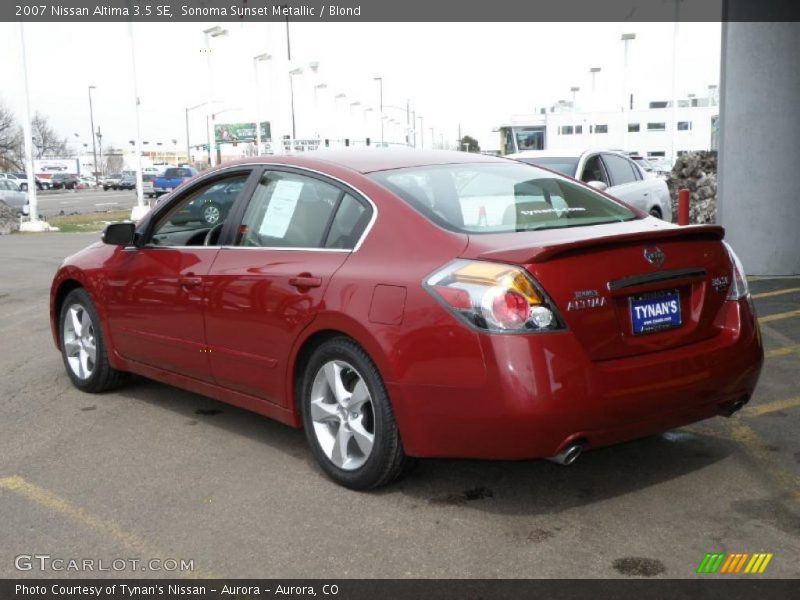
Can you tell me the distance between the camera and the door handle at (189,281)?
5107 mm

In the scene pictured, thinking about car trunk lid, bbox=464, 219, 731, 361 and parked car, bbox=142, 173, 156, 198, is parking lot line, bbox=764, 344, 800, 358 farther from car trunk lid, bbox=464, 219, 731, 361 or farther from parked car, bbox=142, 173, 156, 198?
parked car, bbox=142, 173, 156, 198

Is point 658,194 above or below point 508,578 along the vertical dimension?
above

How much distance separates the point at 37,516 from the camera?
411 centimetres

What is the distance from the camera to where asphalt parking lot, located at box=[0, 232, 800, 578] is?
356 centimetres

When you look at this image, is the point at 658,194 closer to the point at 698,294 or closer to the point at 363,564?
the point at 698,294

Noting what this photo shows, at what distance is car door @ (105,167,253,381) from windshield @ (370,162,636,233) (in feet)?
3.60

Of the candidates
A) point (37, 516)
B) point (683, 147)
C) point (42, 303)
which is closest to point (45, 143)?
point (683, 147)

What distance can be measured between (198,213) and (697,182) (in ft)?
49.7

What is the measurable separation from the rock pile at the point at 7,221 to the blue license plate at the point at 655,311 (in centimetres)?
2329

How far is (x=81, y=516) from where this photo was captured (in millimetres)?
4090

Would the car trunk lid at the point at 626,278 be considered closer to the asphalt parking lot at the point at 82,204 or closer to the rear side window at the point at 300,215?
the rear side window at the point at 300,215

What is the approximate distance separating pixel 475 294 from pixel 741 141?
8238mm
